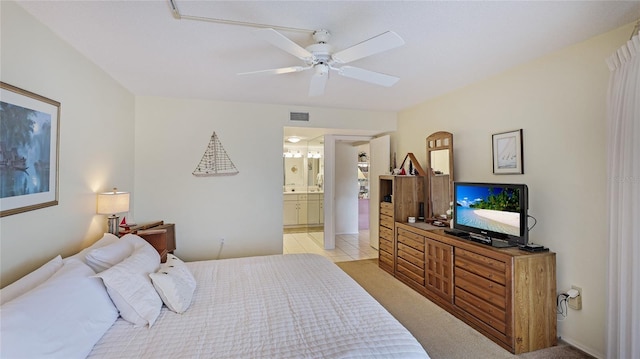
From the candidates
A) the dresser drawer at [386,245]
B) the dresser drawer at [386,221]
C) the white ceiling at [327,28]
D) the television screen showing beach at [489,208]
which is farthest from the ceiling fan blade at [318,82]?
the dresser drawer at [386,245]

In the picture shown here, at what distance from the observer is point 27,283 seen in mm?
1441

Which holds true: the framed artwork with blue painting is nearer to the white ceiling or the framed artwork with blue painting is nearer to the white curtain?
the white ceiling

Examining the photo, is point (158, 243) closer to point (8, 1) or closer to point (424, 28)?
point (8, 1)

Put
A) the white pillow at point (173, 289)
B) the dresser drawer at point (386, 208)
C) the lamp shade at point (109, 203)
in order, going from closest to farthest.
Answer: the white pillow at point (173, 289), the lamp shade at point (109, 203), the dresser drawer at point (386, 208)

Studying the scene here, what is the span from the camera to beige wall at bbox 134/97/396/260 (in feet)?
12.7

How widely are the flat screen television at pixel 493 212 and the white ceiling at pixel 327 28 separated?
1.19 meters

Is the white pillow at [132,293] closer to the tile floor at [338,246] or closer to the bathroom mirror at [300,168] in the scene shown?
the tile floor at [338,246]

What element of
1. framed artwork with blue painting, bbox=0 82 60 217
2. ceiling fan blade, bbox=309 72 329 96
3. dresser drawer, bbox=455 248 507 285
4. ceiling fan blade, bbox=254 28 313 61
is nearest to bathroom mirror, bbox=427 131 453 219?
dresser drawer, bbox=455 248 507 285

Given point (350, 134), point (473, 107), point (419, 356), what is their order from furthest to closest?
A: point (350, 134), point (473, 107), point (419, 356)

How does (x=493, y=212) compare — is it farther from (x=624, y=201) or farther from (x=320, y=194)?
(x=320, y=194)

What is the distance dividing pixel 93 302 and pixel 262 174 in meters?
2.89

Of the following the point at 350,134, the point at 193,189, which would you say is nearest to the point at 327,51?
the point at 193,189

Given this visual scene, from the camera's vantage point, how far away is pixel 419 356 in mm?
1308

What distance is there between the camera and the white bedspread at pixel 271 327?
1.31 m
